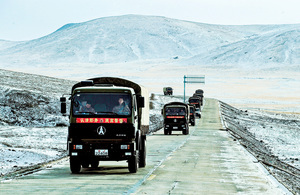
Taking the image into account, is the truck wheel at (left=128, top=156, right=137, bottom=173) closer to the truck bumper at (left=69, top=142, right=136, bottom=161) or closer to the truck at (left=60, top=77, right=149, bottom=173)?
the truck at (left=60, top=77, right=149, bottom=173)

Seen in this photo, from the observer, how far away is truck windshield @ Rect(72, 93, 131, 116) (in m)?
17.2

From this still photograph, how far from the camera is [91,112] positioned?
17109 mm

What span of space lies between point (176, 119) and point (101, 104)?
3052 centimetres

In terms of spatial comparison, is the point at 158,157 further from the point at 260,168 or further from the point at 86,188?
the point at 86,188

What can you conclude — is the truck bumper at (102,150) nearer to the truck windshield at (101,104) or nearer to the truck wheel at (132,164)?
the truck wheel at (132,164)

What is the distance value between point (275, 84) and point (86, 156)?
18762cm

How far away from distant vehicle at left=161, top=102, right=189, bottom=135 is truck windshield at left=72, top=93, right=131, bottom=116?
30043mm

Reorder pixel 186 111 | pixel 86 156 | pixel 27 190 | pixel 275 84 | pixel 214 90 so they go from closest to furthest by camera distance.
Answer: pixel 27 190
pixel 86 156
pixel 186 111
pixel 214 90
pixel 275 84

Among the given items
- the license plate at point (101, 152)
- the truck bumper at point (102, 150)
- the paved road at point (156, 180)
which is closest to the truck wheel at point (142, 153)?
the paved road at point (156, 180)

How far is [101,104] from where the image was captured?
17328 mm

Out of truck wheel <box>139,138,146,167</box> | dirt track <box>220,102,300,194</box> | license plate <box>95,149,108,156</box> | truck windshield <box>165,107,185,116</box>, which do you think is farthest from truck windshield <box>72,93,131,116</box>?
truck windshield <box>165,107,185,116</box>

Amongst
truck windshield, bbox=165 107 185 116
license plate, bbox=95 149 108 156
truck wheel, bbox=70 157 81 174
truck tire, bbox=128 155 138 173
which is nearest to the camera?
license plate, bbox=95 149 108 156

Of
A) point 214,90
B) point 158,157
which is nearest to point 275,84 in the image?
point 214,90

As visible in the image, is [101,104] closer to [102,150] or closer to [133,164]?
[102,150]
